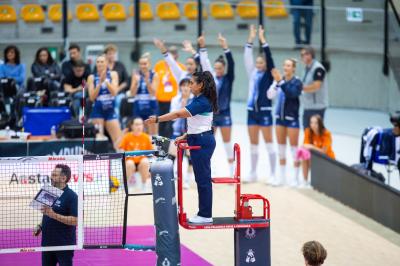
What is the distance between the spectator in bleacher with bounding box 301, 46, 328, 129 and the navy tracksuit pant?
262 inches

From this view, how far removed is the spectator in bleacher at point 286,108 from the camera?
1700 centimetres

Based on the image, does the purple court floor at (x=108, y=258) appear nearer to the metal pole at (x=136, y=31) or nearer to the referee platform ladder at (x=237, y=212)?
the referee platform ladder at (x=237, y=212)

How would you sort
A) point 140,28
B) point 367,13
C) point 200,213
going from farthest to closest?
point 140,28
point 367,13
point 200,213

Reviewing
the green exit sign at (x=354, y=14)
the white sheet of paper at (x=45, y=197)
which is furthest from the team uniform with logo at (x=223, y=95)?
the white sheet of paper at (x=45, y=197)

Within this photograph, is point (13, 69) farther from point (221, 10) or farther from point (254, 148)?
Answer: point (221, 10)

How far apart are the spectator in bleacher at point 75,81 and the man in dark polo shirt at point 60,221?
8107 millimetres

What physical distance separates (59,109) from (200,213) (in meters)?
6.83

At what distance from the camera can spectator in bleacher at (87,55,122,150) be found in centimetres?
1772

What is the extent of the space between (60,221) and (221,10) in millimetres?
14218

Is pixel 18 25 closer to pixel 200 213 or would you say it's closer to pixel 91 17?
pixel 91 17

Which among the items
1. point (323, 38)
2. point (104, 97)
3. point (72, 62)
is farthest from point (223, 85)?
point (323, 38)

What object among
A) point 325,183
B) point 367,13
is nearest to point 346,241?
point 325,183

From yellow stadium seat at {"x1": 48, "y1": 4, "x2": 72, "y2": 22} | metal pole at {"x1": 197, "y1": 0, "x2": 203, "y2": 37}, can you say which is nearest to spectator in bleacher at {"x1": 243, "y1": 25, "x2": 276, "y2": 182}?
metal pole at {"x1": 197, "y1": 0, "x2": 203, "y2": 37}

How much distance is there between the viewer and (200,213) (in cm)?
1123
